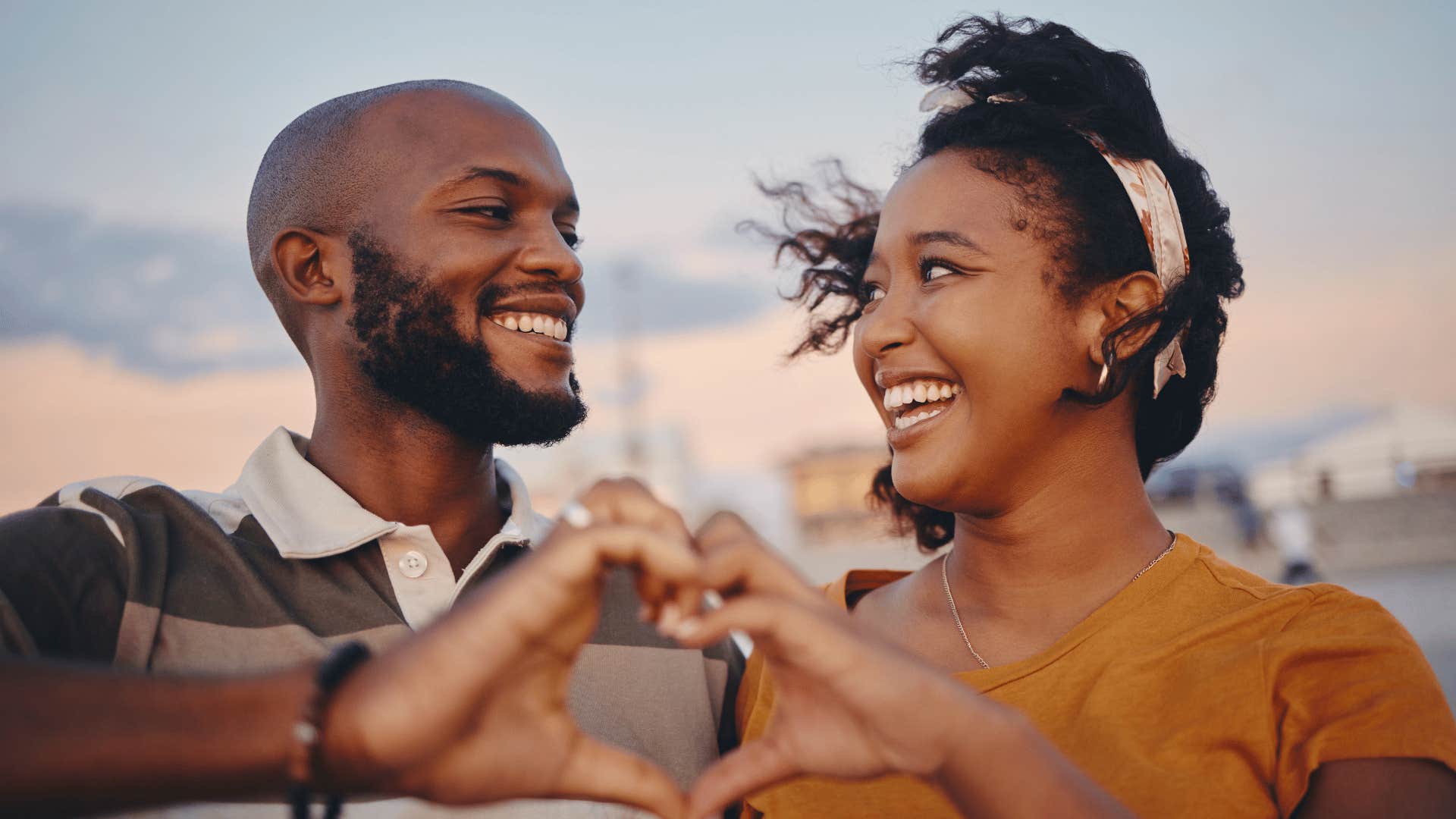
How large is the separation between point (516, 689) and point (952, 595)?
5.09 ft

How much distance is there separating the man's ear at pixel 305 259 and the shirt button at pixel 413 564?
909 millimetres

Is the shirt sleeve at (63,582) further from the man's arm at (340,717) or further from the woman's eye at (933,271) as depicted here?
the woman's eye at (933,271)

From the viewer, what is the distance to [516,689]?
1.61 meters

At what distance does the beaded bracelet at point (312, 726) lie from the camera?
1.39 m

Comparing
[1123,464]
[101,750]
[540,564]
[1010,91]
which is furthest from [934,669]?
[1010,91]

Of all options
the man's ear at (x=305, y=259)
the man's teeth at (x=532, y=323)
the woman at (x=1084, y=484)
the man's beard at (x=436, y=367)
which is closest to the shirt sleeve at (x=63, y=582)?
the man's beard at (x=436, y=367)

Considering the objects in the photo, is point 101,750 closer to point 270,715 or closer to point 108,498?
point 270,715

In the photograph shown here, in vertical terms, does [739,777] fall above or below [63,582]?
below

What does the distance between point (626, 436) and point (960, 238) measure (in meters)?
29.0

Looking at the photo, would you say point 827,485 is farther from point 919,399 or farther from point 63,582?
point 63,582

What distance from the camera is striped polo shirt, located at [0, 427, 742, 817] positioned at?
2193 mm

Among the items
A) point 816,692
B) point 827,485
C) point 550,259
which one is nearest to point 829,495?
point 827,485

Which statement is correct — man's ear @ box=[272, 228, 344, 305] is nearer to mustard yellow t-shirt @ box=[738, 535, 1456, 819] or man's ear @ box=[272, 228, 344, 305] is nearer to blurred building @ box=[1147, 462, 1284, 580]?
mustard yellow t-shirt @ box=[738, 535, 1456, 819]

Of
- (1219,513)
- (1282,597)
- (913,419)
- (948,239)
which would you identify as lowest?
(1219,513)
